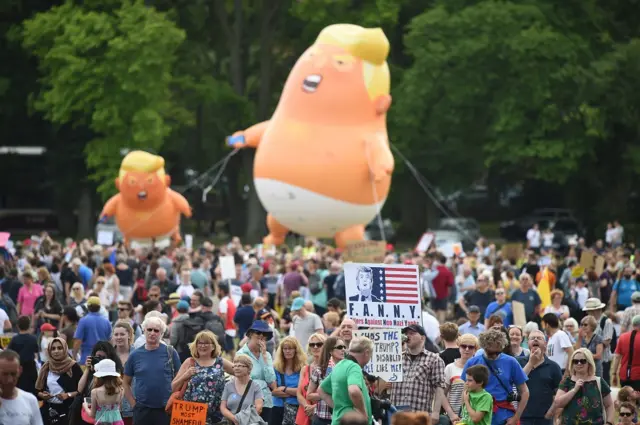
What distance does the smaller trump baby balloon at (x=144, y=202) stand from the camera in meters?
32.9

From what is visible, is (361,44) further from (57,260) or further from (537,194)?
(537,194)

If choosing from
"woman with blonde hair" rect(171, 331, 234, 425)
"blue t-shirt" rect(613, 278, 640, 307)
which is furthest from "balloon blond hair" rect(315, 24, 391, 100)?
"woman with blonde hair" rect(171, 331, 234, 425)

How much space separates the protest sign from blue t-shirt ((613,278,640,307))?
890 cm

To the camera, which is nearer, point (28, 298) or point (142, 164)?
point (28, 298)

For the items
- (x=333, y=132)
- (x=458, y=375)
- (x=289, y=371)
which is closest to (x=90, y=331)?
(x=289, y=371)

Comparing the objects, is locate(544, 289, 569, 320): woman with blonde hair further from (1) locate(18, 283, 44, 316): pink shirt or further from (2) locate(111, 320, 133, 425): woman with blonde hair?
(1) locate(18, 283, 44, 316): pink shirt

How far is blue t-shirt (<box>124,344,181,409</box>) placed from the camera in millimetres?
12250

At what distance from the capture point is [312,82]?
2995cm

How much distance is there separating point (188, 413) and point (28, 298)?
317 inches

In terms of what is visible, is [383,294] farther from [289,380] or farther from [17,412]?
[17,412]

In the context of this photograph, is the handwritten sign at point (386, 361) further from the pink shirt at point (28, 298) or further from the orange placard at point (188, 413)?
the pink shirt at point (28, 298)

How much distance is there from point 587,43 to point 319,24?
7835mm

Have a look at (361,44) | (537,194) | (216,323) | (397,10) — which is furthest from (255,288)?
(537,194)

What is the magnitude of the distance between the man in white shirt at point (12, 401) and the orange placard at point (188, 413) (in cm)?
266
